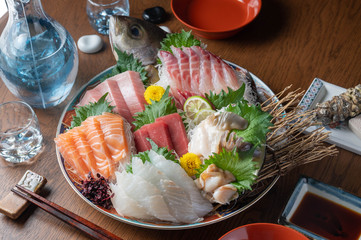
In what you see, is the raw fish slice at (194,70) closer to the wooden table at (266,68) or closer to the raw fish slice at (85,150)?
the wooden table at (266,68)

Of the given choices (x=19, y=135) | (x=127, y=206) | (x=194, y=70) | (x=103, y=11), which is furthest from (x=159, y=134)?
(x=103, y=11)

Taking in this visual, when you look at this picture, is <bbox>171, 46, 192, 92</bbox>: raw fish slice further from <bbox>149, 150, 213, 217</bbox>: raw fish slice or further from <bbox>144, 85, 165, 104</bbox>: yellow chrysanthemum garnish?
<bbox>149, 150, 213, 217</bbox>: raw fish slice

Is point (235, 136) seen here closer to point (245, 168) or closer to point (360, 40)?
point (245, 168)

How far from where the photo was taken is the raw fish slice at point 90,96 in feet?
7.39

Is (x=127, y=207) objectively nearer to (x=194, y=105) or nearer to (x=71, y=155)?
(x=71, y=155)

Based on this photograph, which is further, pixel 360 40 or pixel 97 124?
pixel 360 40

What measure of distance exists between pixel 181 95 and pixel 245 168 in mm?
621

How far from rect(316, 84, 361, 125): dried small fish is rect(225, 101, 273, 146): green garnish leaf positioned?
538 mm

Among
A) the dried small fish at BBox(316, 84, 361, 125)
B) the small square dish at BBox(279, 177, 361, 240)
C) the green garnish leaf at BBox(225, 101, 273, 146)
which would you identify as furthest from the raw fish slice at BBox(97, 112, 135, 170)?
the dried small fish at BBox(316, 84, 361, 125)

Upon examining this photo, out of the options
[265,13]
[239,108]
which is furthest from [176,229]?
[265,13]

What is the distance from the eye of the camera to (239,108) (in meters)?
1.91

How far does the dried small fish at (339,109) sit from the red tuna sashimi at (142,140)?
94cm

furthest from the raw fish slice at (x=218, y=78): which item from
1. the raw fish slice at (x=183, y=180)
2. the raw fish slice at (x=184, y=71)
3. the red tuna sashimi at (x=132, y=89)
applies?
the raw fish slice at (x=183, y=180)

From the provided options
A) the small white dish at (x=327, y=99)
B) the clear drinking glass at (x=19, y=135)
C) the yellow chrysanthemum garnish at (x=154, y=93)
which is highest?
the small white dish at (x=327, y=99)
